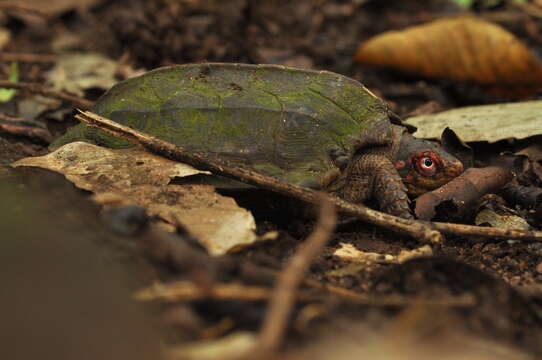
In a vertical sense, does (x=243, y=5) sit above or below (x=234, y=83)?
above

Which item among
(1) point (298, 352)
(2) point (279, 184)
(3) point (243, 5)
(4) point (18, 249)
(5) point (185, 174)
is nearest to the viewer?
(1) point (298, 352)

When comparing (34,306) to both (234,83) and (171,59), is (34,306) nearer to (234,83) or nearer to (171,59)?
(234,83)

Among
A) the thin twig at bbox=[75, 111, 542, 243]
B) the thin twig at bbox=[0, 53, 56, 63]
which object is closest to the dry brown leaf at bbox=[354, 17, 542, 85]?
the thin twig at bbox=[75, 111, 542, 243]

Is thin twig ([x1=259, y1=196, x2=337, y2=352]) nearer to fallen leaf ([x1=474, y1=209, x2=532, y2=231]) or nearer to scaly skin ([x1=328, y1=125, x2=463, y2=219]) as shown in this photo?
scaly skin ([x1=328, y1=125, x2=463, y2=219])

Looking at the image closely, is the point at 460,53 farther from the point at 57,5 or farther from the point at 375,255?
the point at 57,5

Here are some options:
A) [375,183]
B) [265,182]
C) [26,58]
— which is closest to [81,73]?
[26,58]

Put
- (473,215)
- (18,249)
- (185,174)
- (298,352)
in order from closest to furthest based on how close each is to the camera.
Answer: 1. (298,352)
2. (18,249)
3. (185,174)
4. (473,215)

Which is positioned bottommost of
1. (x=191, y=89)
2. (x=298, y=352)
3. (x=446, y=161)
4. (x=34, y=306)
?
(x=34, y=306)

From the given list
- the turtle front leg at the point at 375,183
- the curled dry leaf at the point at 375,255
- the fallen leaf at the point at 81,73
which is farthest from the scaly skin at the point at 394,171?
the fallen leaf at the point at 81,73

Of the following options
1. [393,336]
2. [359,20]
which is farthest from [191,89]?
[359,20]
